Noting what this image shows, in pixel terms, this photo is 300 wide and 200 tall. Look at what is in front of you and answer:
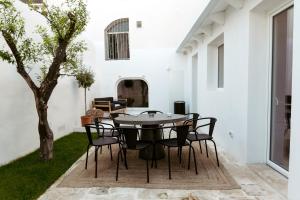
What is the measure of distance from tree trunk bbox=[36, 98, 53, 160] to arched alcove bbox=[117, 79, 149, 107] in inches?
287

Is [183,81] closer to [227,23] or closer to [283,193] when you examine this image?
[227,23]

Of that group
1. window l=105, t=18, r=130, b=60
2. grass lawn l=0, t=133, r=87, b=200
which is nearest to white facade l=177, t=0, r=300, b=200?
grass lawn l=0, t=133, r=87, b=200

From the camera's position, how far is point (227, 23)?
15.4 feet

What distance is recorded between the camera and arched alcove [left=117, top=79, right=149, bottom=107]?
37.6 feet

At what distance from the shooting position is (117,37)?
11.4 metres

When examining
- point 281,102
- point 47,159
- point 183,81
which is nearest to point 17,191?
point 47,159

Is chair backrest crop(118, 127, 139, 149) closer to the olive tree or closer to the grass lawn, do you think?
the grass lawn

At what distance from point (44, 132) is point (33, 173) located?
2.48 ft

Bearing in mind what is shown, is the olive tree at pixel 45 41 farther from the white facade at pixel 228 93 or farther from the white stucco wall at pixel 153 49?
the white stucco wall at pixel 153 49

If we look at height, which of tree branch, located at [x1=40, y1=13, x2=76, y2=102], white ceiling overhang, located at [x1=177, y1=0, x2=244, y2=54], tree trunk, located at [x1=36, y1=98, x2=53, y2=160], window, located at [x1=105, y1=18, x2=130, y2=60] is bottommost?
tree trunk, located at [x1=36, y1=98, x2=53, y2=160]

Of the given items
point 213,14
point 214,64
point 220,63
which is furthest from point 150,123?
point 214,64

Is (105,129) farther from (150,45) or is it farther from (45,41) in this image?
(150,45)

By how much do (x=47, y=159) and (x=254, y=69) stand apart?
3.63 meters

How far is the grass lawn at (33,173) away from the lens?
3.02 metres
